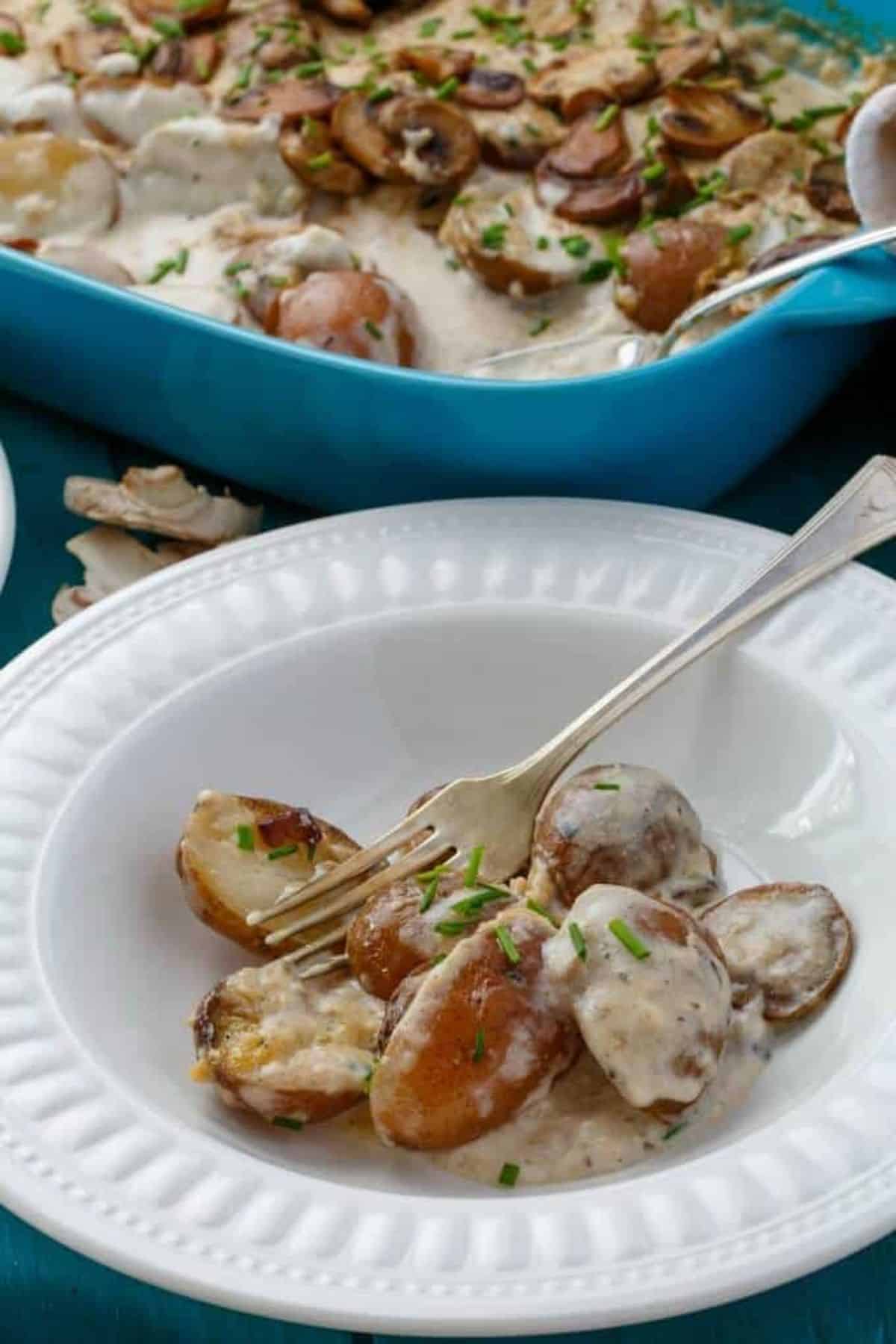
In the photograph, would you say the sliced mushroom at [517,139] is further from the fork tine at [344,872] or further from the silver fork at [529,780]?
the fork tine at [344,872]

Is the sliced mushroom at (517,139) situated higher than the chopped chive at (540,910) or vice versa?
the chopped chive at (540,910)

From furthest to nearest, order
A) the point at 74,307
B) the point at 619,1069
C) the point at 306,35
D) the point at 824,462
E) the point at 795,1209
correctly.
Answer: the point at 306,35, the point at 824,462, the point at 74,307, the point at 619,1069, the point at 795,1209

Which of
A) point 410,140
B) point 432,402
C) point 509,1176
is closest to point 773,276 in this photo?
point 432,402

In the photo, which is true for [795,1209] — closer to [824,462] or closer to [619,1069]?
[619,1069]

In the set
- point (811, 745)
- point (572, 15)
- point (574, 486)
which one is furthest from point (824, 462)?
point (572, 15)

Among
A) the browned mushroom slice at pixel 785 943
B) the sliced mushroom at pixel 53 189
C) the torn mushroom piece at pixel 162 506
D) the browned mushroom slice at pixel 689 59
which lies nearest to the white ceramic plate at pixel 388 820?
the browned mushroom slice at pixel 785 943

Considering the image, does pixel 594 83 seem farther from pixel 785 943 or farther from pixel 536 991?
pixel 536 991
